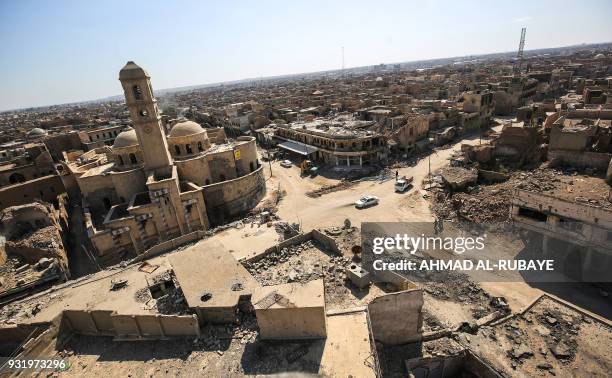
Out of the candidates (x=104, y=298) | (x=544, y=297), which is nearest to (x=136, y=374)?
(x=104, y=298)

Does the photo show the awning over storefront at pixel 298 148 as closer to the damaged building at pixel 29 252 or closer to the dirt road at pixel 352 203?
the dirt road at pixel 352 203

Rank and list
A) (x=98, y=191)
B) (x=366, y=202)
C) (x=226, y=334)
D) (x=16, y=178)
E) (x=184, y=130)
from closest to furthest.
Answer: (x=226, y=334) < (x=366, y=202) < (x=98, y=191) < (x=184, y=130) < (x=16, y=178)

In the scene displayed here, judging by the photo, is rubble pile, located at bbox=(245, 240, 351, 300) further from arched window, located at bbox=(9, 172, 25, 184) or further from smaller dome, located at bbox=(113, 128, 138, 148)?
arched window, located at bbox=(9, 172, 25, 184)

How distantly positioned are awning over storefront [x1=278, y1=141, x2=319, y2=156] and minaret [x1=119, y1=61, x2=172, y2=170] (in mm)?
21629

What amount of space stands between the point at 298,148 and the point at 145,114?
2517 centimetres

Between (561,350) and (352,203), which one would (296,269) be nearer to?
(561,350)

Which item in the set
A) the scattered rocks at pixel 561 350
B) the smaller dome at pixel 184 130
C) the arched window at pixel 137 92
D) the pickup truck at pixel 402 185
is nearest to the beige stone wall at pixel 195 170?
the smaller dome at pixel 184 130

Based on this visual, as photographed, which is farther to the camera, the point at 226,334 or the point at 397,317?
the point at 397,317

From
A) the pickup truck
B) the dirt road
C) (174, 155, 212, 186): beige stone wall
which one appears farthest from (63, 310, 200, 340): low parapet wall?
the pickup truck

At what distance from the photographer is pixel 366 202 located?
32.2m

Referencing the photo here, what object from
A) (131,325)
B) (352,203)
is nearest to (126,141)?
(131,325)

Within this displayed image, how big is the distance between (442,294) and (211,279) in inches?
544

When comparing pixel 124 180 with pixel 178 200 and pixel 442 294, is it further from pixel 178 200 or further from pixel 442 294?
pixel 442 294

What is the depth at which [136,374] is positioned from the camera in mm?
Result: 13039
